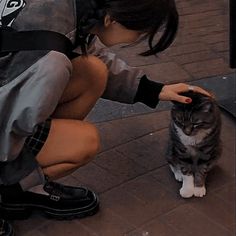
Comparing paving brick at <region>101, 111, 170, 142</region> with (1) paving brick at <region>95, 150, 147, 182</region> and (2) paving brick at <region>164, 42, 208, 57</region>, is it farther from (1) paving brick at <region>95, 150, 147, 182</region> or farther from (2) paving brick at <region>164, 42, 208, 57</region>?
(2) paving brick at <region>164, 42, 208, 57</region>

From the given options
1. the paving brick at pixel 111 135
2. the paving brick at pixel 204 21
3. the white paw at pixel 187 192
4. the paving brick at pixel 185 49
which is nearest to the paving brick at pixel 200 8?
the paving brick at pixel 204 21

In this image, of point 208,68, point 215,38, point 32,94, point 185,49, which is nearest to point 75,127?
point 32,94

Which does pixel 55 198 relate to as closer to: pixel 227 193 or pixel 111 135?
pixel 111 135

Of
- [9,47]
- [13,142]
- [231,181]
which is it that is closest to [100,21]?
[9,47]

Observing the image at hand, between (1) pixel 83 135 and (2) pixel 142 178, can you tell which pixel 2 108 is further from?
(2) pixel 142 178

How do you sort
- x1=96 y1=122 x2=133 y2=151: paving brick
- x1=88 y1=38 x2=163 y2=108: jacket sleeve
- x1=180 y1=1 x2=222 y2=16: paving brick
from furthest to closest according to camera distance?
x1=180 y1=1 x2=222 y2=16: paving brick
x1=96 y1=122 x2=133 y2=151: paving brick
x1=88 y1=38 x2=163 y2=108: jacket sleeve

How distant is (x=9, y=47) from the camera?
2035mm

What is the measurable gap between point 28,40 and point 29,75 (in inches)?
4.7

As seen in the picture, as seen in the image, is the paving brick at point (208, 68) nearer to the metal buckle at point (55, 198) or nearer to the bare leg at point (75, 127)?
the bare leg at point (75, 127)

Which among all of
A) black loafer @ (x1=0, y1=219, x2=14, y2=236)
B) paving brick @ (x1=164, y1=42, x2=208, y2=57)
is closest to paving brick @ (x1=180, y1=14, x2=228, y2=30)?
paving brick @ (x1=164, y1=42, x2=208, y2=57)

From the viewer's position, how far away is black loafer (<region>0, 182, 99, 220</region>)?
2498mm

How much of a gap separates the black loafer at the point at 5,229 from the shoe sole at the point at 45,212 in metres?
0.08

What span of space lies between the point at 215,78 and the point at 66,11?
169 centimetres

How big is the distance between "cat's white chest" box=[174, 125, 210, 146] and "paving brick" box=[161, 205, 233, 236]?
0.92 ft
